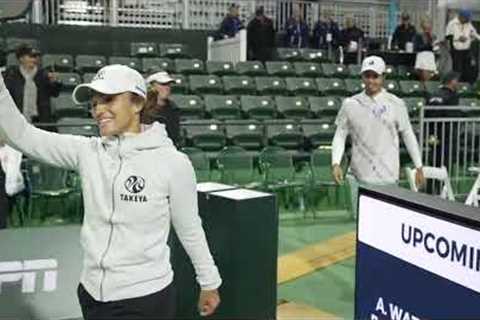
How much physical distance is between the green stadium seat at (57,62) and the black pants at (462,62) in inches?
339

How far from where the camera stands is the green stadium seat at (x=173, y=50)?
47.9 ft

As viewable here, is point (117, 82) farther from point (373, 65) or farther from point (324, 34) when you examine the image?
point (324, 34)

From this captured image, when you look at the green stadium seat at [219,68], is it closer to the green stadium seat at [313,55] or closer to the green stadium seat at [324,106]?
the green stadium seat at [324,106]

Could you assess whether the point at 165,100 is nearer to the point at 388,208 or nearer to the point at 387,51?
the point at 388,208

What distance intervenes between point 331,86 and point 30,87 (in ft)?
21.2

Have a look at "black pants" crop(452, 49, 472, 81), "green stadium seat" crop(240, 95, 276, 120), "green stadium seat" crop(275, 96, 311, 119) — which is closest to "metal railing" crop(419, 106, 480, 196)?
"green stadium seat" crop(275, 96, 311, 119)

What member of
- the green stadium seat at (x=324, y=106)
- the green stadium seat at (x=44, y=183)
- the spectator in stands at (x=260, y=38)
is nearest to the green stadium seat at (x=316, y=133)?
the green stadium seat at (x=324, y=106)

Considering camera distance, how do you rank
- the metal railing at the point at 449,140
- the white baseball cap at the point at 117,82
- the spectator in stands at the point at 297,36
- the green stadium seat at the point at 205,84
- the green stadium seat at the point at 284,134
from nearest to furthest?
the white baseball cap at the point at 117,82 → the metal railing at the point at 449,140 → the green stadium seat at the point at 284,134 → the green stadium seat at the point at 205,84 → the spectator in stands at the point at 297,36

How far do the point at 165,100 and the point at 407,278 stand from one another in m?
4.94


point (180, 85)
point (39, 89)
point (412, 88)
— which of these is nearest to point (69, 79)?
point (180, 85)

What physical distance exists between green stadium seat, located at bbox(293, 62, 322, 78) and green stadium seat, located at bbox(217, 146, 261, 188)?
537 centimetres

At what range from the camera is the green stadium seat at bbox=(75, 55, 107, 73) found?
13.1 metres

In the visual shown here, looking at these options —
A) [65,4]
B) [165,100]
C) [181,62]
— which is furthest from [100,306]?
[65,4]

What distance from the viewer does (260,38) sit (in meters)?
15.8
